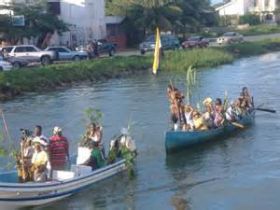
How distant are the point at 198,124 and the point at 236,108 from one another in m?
4.51

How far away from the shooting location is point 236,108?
99.8 ft

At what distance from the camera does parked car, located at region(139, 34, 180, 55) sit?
214ft

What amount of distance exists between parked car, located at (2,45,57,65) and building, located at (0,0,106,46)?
39.1 ft

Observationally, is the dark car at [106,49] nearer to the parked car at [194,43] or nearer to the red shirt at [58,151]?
the parked car at [194,43]

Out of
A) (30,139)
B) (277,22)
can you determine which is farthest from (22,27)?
(277,22)

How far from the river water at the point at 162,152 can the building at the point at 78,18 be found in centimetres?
2174

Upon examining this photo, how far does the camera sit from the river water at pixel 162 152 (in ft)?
65.3

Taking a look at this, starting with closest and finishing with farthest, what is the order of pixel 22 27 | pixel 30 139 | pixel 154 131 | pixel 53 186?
pixel 53 186, pixel 30 139, pixel 154 131, pixel 22 27

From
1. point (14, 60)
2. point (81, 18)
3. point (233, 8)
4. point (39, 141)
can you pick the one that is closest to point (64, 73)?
point (14, 60)

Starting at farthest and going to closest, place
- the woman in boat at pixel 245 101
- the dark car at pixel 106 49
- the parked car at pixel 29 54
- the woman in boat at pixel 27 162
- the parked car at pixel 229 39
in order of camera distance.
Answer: the parked car at pixel 229 39 → the dark car at pixel 106 49 → the parked car at pixel 29 54 → the woman in boat at pixel 245 101 → the woman in boat at pixel 27 162

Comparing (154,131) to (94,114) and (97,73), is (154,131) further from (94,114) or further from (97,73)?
(97,73)

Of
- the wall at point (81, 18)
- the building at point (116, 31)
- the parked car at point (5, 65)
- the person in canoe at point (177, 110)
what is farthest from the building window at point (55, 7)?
the person in canoe at point (177, 110)

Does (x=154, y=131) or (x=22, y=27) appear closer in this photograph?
(x=154, y=131)

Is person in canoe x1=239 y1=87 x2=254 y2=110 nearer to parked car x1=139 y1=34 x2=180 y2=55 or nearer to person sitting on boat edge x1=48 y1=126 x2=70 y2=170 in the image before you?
person sitting on boat edge x1=48 y1=126 x2=70 y2=170
